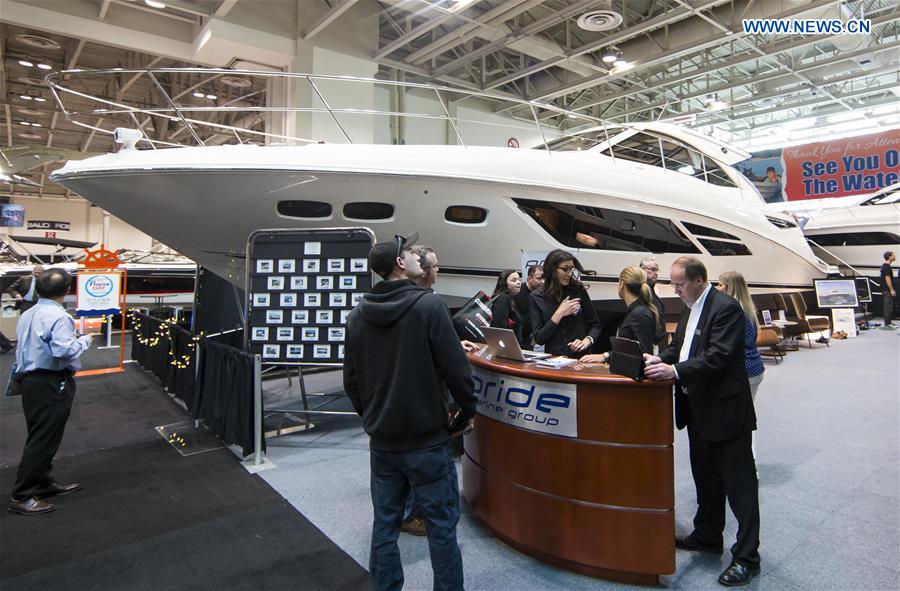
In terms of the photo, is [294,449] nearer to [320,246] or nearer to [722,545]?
[320,246]

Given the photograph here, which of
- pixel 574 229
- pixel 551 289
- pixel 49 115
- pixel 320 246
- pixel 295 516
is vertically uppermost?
pixel 49 115

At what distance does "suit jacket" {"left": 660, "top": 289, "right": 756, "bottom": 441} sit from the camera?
2.18 meters

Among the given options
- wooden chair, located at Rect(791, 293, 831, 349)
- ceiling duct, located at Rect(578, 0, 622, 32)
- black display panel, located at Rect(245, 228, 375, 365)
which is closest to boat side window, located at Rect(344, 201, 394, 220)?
black display panel, located at Rect(245, 228, 375, 365)

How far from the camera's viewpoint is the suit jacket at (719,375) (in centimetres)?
218

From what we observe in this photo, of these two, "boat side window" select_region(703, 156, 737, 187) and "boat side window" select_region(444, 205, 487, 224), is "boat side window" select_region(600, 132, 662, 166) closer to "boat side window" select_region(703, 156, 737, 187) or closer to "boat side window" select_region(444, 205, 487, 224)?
"boat side window" select_region(703, 156, 737, 187)

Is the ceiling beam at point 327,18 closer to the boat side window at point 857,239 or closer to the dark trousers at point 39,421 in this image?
the dark trousers at point 39,421

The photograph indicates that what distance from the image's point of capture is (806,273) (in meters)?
8.99

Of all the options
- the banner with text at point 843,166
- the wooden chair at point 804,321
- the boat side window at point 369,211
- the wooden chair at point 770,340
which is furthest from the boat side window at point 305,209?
the banner with text at point 843,166

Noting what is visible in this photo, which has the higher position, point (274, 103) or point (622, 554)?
point (274, 103)

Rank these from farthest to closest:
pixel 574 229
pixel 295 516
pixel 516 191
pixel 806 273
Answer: pixel 806 273 → pixel 574 229 → pixel 516 191 → pixel 295 516

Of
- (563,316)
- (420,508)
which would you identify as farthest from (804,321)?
(420,508)

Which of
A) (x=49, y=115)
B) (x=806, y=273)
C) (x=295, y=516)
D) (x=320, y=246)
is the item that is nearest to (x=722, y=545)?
(x=295, y=516)

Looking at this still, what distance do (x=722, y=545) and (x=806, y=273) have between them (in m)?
8.36

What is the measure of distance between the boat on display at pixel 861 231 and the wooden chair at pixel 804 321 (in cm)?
437
